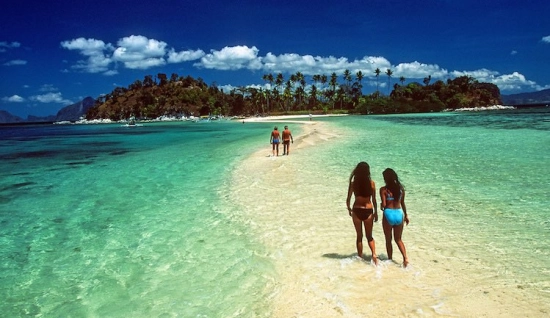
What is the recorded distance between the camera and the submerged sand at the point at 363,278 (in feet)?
17.4

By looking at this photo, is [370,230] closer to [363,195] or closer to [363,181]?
[363,195]

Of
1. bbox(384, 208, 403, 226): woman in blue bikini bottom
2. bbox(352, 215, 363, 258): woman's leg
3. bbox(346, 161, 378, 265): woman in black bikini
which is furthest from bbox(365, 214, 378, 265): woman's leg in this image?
bbox(384, 208, 403, 226): woman in blue bikini bottom

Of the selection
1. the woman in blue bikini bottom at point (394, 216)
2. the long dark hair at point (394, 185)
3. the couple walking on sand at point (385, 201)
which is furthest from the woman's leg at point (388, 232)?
the long dark hair at point (394, 185)

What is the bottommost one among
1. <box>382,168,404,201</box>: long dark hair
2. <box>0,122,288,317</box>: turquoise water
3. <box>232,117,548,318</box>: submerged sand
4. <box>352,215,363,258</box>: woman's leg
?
<box>0,122,288,317</box>: turquoise water

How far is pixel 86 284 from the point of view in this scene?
6883mm

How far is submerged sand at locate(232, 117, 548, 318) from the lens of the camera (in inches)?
209

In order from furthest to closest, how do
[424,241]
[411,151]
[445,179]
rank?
1. [411,151]
2. [445,179]
3. [424,241]

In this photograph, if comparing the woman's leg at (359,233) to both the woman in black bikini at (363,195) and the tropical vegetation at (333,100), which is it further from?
the tropical vegetation at (333,100)

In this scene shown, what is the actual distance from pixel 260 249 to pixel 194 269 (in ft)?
5.23

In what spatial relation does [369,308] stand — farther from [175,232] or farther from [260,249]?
[175,232]

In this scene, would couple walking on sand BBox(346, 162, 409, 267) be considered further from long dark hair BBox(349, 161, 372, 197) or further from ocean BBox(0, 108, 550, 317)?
ocean BBox(0, 108, 550, 317)

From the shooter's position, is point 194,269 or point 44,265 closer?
point 194,269

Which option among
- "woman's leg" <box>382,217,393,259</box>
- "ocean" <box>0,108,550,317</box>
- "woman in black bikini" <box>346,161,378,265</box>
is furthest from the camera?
"woman's leg" <box>382,217,393,259</box>

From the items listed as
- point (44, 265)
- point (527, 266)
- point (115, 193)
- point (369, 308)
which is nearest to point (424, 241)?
point (527, 266)
